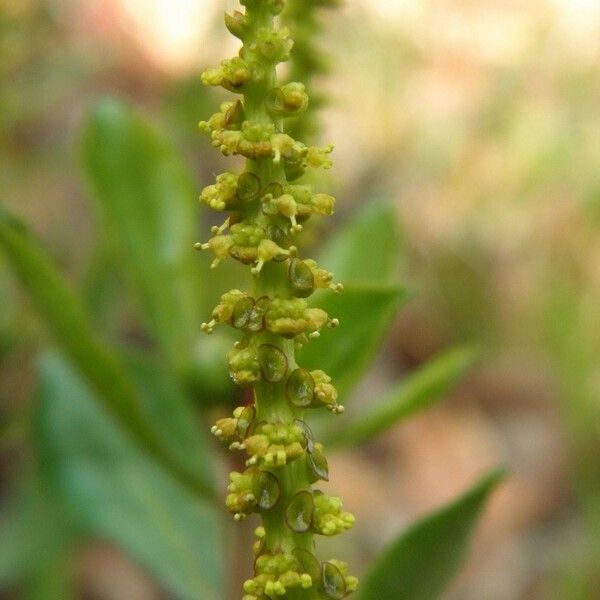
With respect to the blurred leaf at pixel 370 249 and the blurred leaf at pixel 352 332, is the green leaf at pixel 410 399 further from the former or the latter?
the blurred leaf at pixel 370 249

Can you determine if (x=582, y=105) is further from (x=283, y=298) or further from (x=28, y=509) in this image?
(x=283, y=298)

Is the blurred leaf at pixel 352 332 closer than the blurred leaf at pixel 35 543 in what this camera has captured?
Yes

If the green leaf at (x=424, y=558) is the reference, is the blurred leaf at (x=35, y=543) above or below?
above

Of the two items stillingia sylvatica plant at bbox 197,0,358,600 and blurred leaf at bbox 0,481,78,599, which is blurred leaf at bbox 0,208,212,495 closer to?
stillingia sylvatica plant at bbox 197,0,358,600

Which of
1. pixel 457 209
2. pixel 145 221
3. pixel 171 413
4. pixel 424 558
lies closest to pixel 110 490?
pixel 171 413

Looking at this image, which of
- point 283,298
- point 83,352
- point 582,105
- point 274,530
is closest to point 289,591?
point 274,530

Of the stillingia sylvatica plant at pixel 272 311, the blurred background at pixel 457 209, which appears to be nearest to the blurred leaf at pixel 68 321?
the stillingia sylvatica plant at pixel 272 311
